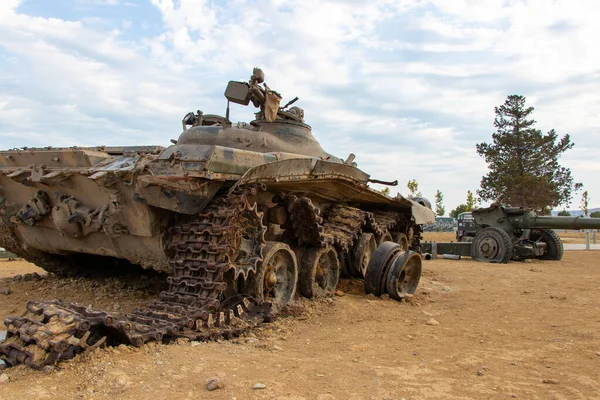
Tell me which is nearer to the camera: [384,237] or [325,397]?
[325,397]

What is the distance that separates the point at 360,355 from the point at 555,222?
13772 mm

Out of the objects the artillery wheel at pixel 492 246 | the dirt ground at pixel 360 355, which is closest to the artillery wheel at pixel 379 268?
the dirt ground at pixel 360 355

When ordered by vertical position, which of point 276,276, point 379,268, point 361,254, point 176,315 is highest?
point 361,254

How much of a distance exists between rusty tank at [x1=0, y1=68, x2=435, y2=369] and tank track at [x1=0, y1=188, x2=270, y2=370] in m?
0.01

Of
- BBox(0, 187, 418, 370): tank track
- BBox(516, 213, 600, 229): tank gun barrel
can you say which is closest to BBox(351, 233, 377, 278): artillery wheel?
BBox(0, 187, 418, 370): tank track

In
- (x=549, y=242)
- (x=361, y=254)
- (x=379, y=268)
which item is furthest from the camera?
(x=549, y=242)

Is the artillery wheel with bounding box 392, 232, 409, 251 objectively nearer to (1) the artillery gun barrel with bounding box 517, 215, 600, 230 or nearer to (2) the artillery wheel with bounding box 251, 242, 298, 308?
(2) the artillery wheel with bounding box 251, 242, 298, 308

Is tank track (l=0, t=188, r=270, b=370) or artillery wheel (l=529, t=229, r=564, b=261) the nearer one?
tank track (l=0, t=188, r=270, b=370)

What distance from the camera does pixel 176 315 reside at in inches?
224

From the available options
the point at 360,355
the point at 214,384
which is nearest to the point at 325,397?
the point at 214,384

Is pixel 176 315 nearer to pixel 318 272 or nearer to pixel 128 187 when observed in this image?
pixel 128 187

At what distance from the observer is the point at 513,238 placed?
57.5 ft

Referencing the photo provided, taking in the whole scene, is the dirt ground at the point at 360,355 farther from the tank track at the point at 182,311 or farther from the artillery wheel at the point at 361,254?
the artillery wheel at the point at 361,254

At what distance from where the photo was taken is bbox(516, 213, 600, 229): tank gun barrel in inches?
670
